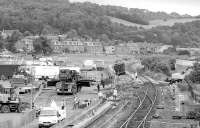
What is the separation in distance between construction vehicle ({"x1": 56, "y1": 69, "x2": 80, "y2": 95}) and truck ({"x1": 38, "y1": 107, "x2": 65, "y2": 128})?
16820mm

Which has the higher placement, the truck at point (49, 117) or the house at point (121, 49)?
the truck at point (49, 117)

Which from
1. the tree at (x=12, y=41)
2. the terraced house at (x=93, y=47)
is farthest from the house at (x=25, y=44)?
the terraced house at (x=93, y=47)

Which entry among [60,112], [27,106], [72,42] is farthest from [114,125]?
[72,42]

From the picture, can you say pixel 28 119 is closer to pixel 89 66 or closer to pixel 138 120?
pixel 138 120

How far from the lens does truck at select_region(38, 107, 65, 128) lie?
30.0 meters

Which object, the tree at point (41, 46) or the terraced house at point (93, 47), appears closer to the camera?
the tree at point (41, 46)

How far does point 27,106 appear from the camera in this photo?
36094 millimetres

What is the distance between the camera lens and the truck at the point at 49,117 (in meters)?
30.0

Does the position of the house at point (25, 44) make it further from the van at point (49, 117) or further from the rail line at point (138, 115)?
the van at point (49, 117)

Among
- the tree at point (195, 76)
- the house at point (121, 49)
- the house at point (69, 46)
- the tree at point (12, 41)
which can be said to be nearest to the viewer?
the tree at point (195, 76)

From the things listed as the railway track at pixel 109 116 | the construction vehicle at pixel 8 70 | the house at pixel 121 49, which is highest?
the construction vehicle at pixel 8 70

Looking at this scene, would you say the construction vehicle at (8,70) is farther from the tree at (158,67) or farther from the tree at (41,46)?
the tree at (41,46)

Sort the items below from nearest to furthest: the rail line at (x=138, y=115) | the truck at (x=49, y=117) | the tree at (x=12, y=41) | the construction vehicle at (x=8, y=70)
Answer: the truck at (x=49, y=117)
the rail line at (x=138, y=115)
the construction vehicle at (x=8, y=70)
the tree at (x=12, y=41)

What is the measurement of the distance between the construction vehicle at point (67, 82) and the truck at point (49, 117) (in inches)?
662
